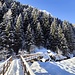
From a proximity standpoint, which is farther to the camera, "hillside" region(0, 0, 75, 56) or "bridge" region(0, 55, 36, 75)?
"hillside" region(0, 0, 75, 56)

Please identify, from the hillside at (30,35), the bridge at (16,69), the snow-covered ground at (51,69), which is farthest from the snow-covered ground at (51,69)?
the hillside at (30,35)

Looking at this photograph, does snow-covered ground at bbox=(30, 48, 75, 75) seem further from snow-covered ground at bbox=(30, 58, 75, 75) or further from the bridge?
the bridge

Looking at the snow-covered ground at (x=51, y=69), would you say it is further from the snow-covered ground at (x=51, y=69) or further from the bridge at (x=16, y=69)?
the bridge at (x=16, y=69)

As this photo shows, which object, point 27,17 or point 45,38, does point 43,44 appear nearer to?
point 45,38

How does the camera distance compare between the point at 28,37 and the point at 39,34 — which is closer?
the point at 28,37

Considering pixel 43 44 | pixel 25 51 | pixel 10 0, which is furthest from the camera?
pixel 10 0

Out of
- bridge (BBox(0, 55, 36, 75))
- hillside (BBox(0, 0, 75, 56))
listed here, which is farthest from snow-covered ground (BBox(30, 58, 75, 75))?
hillside (BBox(0, 0, 75, 56))

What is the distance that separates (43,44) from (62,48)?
309 inches

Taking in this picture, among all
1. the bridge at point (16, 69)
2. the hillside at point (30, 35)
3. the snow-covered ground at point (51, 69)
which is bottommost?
the snow-covered ground at point (51, 69)

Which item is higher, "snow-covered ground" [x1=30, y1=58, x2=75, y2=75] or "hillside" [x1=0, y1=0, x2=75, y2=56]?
"hillside" [x1=0, y1=0, x2=75, y2=56]

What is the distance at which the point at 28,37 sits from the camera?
194ft

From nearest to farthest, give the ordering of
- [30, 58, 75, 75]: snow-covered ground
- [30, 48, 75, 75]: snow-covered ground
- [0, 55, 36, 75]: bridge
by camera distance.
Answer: [0, 55, 36, 75]: bridge → [30, 58, 75, 75]: snow-covered ground → [30, 48, 75, 75]: snow-covered ground

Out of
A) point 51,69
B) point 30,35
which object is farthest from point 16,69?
point 30,35

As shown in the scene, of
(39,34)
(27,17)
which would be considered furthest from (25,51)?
(27,17)
